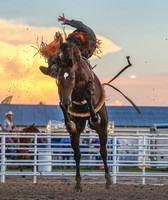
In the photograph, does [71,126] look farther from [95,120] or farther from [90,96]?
[90,96]

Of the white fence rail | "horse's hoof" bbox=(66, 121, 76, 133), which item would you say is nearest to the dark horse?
"horse's hoof" bbox=(66, 121, 76, 133)

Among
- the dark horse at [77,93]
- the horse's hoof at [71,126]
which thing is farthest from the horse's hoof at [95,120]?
the horse's hoof at [71,126]

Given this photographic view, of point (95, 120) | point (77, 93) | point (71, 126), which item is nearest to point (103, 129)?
point (95, 120)

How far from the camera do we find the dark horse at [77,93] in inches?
439

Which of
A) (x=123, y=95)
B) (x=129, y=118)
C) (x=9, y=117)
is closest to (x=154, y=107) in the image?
(x=129, y=118)

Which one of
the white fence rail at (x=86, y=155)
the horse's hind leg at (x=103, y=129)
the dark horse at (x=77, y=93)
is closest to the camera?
the dark horse at (x=77, y=93)

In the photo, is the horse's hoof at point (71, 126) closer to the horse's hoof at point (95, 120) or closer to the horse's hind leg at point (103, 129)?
the horse's hoof at point (95, 120)

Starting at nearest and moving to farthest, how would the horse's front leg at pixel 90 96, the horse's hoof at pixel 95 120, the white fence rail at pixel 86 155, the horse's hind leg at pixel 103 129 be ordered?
1. the horse's front leg at pixel 90 96
2. the horse's hoof at pixel 95 120
3. the horse's hind leg at pixel 103 129
4. the white fence rail at pixel 86 155

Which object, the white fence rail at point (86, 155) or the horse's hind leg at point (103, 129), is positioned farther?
the white fence rail at point (86, 155)

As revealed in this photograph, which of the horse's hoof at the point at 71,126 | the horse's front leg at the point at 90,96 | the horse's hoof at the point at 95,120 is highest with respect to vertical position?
the horse's front leg at the point at 90,96

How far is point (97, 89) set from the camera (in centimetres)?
1226

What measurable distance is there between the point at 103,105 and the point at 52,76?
4.63 feet

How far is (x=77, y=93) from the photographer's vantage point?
11.6 metres

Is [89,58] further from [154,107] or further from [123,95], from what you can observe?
[154,107]
